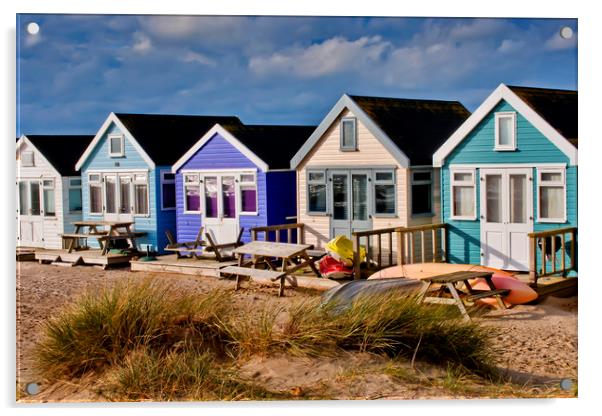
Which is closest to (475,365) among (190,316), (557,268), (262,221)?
(190,316)

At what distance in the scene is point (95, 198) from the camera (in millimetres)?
22109

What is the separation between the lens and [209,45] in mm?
11469

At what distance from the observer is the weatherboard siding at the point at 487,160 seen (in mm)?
14719

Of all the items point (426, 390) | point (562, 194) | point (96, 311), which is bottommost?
point (426, 390)

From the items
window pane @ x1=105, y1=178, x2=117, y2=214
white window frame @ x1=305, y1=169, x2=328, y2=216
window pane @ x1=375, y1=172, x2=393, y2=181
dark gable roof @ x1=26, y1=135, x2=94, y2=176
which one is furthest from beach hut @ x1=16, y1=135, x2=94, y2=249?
window pane @ x1=375, y1=172, x2=393, y2=181

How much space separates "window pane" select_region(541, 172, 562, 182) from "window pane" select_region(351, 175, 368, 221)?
151 inches

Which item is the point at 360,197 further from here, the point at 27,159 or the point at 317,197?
the point at 27,159

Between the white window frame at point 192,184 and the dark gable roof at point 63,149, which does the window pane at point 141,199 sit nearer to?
the white window frame at point 192,184

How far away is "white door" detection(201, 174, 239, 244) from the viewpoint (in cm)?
2006

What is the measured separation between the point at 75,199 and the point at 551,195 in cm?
1148

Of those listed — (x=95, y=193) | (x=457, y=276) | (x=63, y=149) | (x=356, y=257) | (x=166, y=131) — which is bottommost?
(x=457, y=276)

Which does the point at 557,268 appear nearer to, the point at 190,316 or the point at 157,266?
the point at 190,316

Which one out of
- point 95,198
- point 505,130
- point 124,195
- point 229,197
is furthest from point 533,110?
point 95,198

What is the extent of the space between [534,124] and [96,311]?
7589mm
